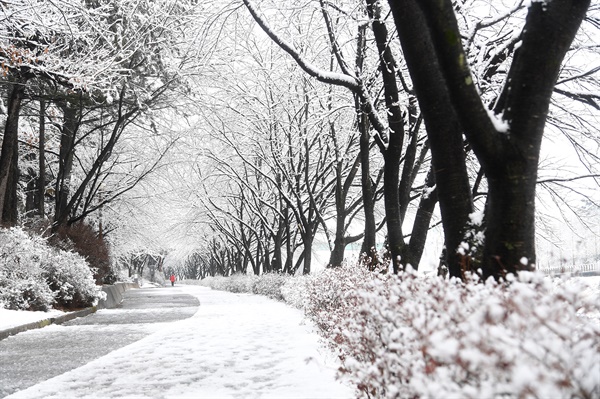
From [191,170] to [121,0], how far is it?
1484 centimetres

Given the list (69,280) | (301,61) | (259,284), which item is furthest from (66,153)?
(301,61)

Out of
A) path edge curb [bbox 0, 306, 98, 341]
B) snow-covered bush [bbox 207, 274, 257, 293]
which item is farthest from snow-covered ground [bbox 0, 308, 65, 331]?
snow-covered bush [bbox 207, 274, 257, 293]

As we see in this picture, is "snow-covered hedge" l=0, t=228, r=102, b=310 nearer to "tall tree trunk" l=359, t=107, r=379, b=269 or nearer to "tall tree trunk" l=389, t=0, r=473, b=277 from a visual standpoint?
"tall tree trunk" l=359, t=107, r=379, b=269

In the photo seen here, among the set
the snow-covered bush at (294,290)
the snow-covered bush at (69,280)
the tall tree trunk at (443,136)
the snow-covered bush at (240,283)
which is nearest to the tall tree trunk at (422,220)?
the tall tree trunk at (443,136)

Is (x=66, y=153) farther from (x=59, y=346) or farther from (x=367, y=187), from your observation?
(x=367, y=187)

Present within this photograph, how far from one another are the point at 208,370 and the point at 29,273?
7.50 m

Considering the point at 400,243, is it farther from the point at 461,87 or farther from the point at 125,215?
the point at 125,215

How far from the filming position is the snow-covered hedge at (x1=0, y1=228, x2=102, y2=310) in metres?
11.1

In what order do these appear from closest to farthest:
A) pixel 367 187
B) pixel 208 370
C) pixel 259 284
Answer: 1. pixel 208 370
2. pixel 367 187
3. pixel 259 284

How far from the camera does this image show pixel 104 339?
9.09m

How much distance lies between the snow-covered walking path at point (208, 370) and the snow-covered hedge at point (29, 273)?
385cm

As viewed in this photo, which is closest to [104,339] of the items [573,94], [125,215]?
[573,94]

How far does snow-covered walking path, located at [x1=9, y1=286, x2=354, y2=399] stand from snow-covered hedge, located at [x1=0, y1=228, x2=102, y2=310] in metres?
3.85

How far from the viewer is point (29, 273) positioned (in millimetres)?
11734
